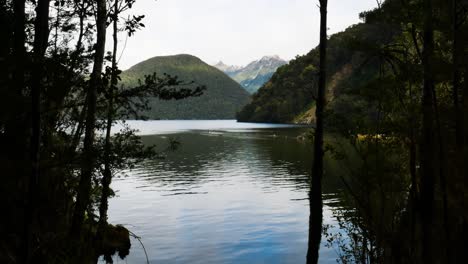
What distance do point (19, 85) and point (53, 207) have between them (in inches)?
337

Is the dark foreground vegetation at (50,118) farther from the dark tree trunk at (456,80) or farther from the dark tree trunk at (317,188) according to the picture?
the dark tree trunk at (456,80)

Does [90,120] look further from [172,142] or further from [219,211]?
[219,211]

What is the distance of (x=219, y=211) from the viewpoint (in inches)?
1553

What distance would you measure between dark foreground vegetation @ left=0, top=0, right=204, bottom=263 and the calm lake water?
327 cm

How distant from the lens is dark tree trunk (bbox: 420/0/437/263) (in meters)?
Result: 13.2

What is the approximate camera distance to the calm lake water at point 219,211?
26.9m

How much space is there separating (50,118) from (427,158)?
41.4 ft

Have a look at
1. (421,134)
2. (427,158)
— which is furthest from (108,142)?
(421,134)

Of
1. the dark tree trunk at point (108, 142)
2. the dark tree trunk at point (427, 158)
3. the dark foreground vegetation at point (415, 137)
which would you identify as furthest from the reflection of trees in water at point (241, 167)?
the dark tree trunk at point (427, 158)

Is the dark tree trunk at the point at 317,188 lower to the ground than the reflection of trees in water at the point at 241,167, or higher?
higher

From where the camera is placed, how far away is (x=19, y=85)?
9.10m

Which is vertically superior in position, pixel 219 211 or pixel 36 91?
pixel 36 91

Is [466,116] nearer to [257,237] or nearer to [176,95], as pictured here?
[176,95]

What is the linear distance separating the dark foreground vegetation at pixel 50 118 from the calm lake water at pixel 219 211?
3270 mm
